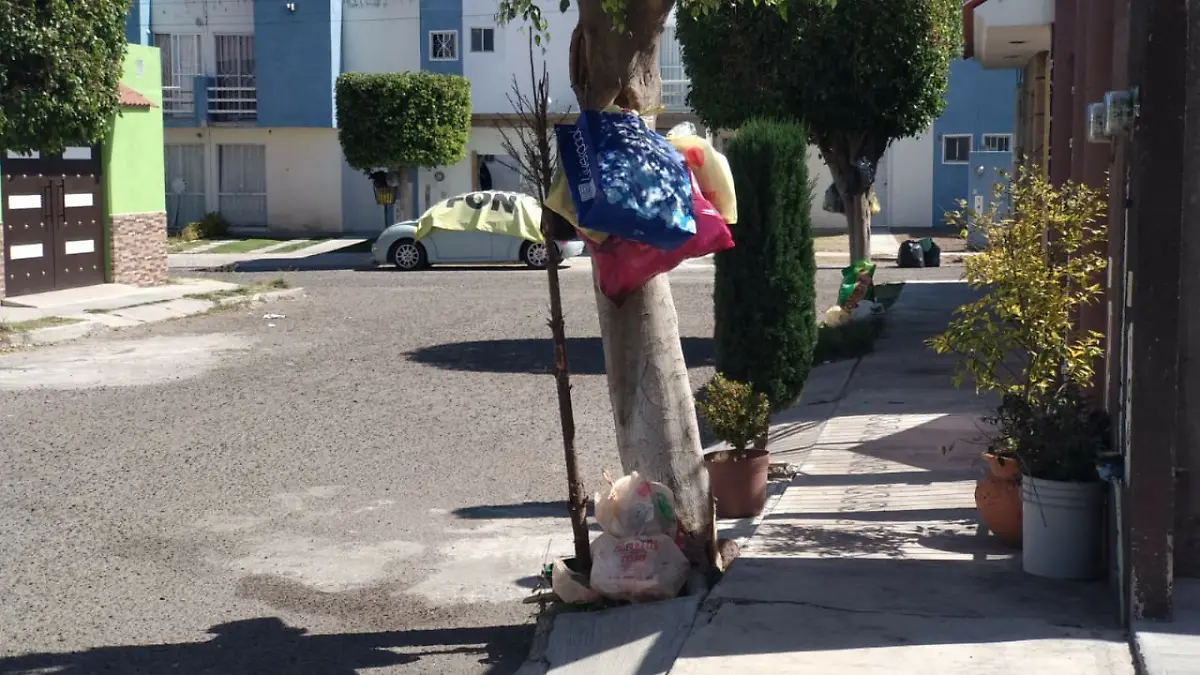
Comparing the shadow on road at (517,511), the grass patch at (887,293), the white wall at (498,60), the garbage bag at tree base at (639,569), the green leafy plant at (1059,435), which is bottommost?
the shadow on road at (517,511)

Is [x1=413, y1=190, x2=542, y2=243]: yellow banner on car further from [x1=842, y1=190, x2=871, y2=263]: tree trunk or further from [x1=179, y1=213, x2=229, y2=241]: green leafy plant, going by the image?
[x1=179, y1=213, x2=229, y2=241]: green leafy plant

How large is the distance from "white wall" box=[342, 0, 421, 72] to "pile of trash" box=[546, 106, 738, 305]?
111ft

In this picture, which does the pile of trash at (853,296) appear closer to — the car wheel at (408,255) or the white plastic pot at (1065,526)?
the white plastic pot at (1065,526)

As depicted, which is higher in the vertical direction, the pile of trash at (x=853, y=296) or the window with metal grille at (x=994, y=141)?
the window with metal grille at (x=994, y=141)

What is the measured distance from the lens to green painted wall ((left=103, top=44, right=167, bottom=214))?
74.0 feet

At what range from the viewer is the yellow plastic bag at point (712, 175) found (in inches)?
253

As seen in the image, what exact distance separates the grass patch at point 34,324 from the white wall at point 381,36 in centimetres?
2222

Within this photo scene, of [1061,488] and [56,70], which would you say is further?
[56,70]

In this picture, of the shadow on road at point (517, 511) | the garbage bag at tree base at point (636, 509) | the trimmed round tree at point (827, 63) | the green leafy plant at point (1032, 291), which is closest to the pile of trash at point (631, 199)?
the garbage bag at tree base at point (636, 509)

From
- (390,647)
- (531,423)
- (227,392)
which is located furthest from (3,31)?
(390,647)

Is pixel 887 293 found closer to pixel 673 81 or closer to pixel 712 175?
pixel 712 175

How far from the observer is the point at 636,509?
6270 mm

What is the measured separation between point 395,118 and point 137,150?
32.8 feet

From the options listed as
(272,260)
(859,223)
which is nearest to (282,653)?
(859,223)
